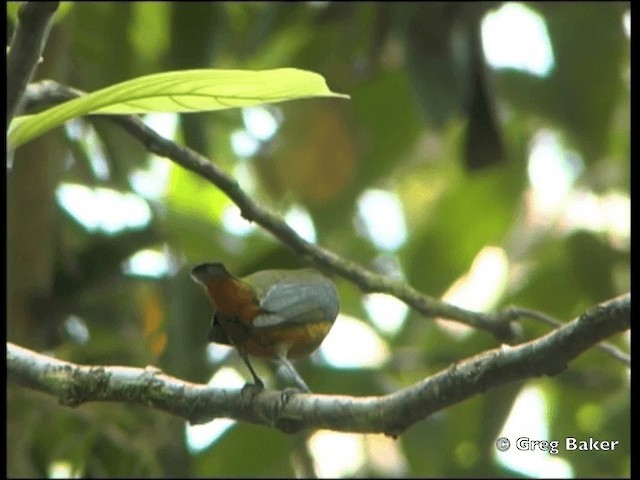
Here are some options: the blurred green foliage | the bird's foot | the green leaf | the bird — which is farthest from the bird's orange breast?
the blurred green foliage

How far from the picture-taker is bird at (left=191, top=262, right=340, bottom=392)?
1.44 meters

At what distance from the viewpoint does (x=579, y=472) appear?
2.31m

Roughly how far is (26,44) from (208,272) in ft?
1.97

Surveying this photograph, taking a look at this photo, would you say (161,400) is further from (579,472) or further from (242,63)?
(242,63)

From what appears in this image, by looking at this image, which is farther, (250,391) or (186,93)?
(250,391)

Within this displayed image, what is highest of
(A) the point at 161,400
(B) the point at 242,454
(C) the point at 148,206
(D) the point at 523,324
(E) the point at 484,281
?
(E) the point at 484,281

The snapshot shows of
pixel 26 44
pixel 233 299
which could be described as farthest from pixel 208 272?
pixel 26 44

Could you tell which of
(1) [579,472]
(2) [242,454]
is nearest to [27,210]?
(2) [242,454]

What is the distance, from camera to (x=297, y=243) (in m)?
1.52

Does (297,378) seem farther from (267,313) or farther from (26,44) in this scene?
(26,44)

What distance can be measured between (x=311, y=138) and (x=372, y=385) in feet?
2.24

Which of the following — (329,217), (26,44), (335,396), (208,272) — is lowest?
(335,396)

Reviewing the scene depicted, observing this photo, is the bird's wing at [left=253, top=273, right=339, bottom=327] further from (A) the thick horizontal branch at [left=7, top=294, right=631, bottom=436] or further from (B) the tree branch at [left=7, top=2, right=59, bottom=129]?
(B) the tree branch at [left=7, top=2, right=59, bottom=129]

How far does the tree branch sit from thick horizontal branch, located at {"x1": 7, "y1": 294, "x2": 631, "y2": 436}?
382mm
